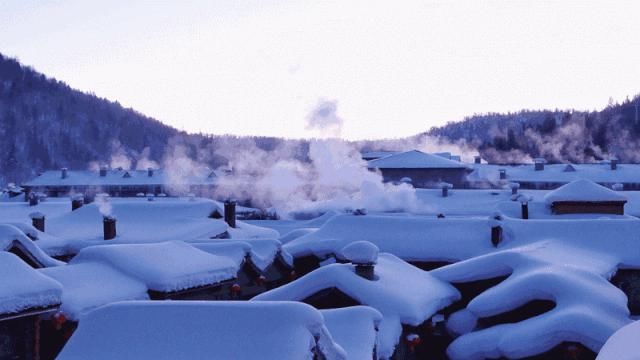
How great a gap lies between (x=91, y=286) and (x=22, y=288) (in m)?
3.13

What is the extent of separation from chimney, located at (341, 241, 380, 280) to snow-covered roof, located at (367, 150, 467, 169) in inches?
1877

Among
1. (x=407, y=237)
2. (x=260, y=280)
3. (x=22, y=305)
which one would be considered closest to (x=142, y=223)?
(x=260, y=280)

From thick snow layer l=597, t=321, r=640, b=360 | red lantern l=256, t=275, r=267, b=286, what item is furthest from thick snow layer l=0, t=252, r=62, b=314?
thick snow layer l=597, t=321, r=640, b=360

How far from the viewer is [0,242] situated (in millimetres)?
21672

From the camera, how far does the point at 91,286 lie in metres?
17.7

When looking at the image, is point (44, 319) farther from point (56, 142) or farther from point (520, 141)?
point (56, 142)

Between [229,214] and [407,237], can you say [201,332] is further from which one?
[229,214]

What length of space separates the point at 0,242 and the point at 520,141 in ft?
395

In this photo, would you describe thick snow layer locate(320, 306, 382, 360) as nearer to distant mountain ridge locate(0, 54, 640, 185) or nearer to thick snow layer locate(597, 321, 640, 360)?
thick snow layer locate(597, 321, 640, 360)

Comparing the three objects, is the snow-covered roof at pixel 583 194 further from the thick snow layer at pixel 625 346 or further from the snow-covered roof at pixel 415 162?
the thick snow layer at pixel 625 346

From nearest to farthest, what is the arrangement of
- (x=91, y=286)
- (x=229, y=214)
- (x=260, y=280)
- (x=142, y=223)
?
1. (x=91, y=286)
2. (x=260, y=280)
3. (x=142, y=223)
4. (x=229, y=214)

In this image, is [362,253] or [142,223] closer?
[362,253]

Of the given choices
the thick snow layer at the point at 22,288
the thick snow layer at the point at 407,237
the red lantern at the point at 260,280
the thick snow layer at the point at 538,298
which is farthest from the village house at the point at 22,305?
the thick snow layer at the point at 407,237

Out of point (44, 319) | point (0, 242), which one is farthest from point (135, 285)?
point (0, 242)
